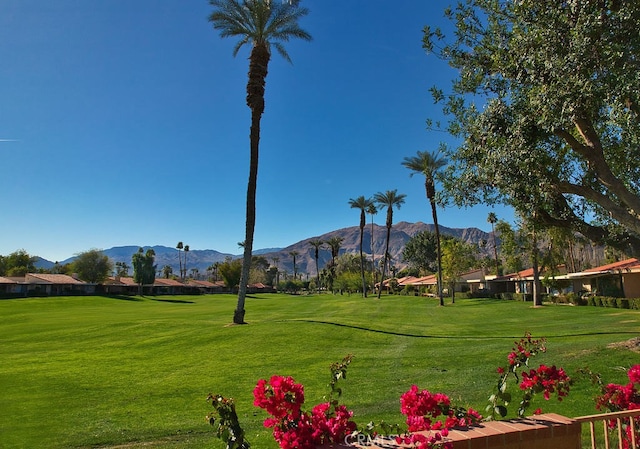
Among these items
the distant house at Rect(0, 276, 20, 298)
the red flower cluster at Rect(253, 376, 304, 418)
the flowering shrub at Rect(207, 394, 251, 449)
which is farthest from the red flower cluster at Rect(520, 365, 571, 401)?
the distant house at Rect(0, 276, 20, 298)

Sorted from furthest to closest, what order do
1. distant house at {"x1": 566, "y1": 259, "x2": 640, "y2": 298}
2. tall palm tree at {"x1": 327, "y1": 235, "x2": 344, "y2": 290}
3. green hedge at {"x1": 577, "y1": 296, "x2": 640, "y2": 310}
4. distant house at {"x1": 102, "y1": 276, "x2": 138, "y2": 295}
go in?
1. tall palm tree at {"x1": 327, "y1": 235, "x2": 344, "y2": 290}
2. distant house at {"x1": 102, "y1": 276, "x2": 138, "y2": 295}
3. distant house at {"x1": 566, "y1": 259, "x2": 640, "y2": 298}
4. green hedge at {"x1": 577, "y1": 296, "x2": 640, "y2": 310}

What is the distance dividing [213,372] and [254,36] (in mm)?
19616

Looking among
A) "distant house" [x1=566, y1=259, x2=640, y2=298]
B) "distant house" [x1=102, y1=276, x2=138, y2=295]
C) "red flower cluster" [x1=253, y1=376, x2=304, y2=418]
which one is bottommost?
"distant house" [x1=102, y1=276, x2=138, y2=295]

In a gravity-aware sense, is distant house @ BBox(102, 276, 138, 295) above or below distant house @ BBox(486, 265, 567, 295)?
below

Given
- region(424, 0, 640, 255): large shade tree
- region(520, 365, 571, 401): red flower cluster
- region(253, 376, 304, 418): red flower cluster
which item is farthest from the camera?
region(424, 0, 640, 255): large shade tree

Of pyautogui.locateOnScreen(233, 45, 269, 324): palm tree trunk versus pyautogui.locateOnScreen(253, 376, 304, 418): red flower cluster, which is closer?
pyautogui.locateOnScreen(253, 376, 304, 418): red flower cluster

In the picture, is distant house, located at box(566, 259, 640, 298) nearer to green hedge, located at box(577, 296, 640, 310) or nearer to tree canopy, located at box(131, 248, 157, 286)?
green hedge, located at box(577, 296, 640, 310)

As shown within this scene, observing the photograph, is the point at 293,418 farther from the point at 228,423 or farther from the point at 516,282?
the point at 516,282

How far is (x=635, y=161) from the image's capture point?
9.25 meters

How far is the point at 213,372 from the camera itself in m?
14.3

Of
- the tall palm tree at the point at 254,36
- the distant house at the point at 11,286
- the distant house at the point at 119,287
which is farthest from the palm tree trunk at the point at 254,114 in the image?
the distant house at the point at 119,287

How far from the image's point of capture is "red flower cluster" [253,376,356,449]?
10.7 feet

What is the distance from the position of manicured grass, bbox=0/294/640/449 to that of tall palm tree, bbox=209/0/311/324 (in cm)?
585

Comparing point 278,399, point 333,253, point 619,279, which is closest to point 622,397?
point 278,399
